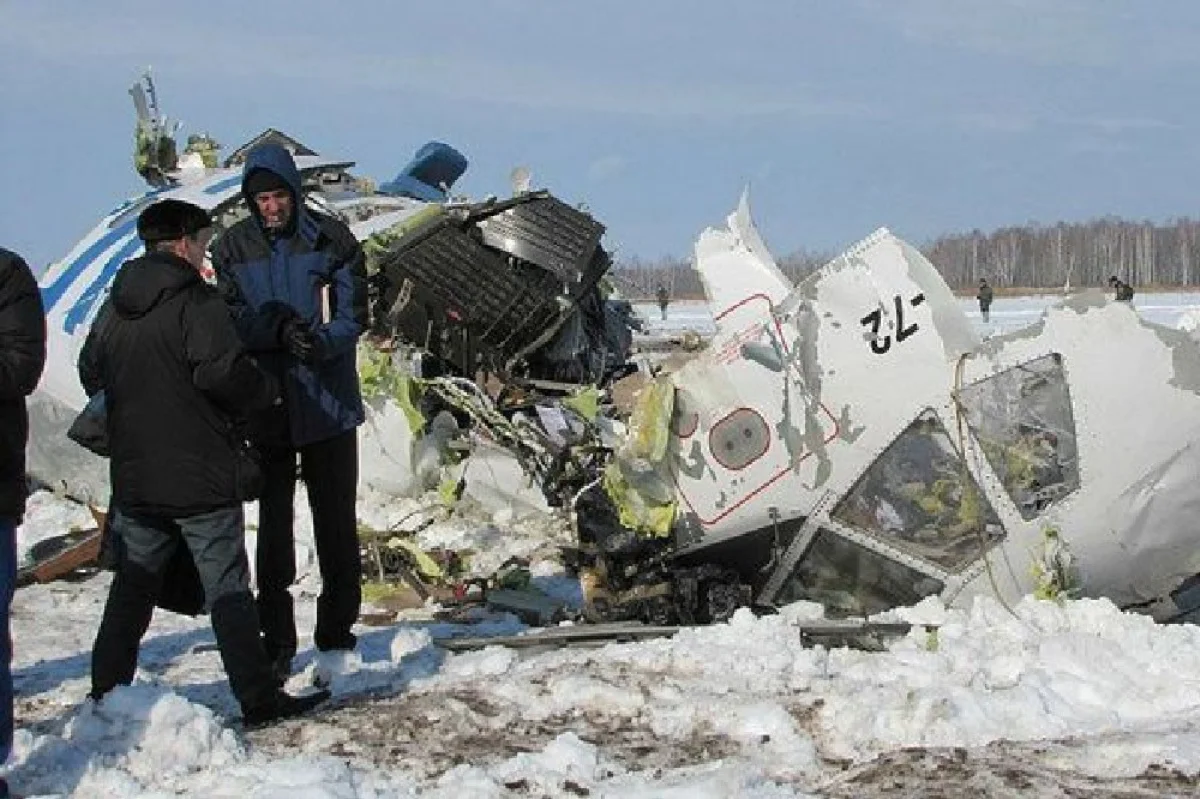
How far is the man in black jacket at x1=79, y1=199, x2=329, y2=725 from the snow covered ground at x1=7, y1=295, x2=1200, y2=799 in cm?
25

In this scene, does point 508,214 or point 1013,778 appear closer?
point 1013,778

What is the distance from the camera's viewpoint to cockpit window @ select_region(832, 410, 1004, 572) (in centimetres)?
617

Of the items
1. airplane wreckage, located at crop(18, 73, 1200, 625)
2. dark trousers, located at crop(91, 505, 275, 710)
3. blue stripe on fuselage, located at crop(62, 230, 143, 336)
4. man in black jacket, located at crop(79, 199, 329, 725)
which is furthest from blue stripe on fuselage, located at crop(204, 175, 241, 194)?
dark trousers, located at crop(91, 505, 275, 710)

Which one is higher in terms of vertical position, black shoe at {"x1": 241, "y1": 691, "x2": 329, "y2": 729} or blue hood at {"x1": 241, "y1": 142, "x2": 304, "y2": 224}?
blue hood at {"x1": 241, "y1": 142, "x2": 304, "y2": 224}

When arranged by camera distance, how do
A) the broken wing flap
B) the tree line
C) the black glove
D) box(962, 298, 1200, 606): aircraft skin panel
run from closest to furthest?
the black glove, box(962, 298, 1200, 606): aircraft skin panel, the broken wing flap, the tree line

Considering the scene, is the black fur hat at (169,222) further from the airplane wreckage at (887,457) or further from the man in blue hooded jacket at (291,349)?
the airplane wreckage at (887,457)

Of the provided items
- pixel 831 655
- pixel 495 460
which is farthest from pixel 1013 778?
pixel 495 460

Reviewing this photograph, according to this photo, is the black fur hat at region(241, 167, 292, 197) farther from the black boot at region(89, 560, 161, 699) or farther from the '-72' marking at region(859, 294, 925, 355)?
the '-72' marking at region(859, 294, 925, 355)

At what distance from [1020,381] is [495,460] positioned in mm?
4001

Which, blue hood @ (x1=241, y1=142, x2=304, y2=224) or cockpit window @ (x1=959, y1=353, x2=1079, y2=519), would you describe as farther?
cockpit window @ (x1=959, y1=353, x2=1079, y2=519)

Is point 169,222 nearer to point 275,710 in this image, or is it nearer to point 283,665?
point 275,710

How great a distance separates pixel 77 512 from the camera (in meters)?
9.66

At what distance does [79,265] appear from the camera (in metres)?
11.4

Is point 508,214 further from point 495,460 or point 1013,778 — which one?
point 1013,778
